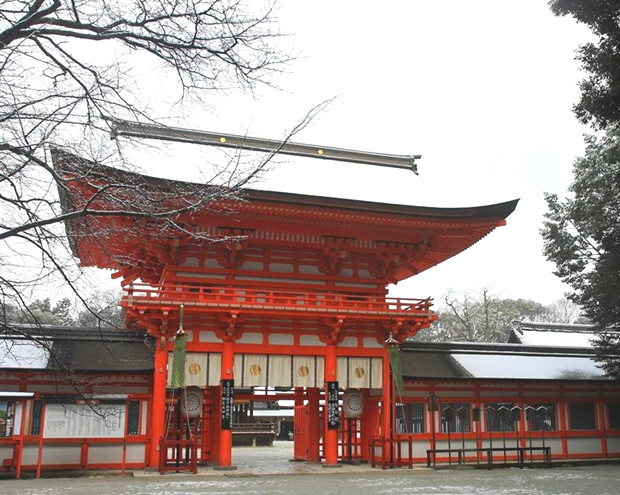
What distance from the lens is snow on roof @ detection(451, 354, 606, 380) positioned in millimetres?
21438

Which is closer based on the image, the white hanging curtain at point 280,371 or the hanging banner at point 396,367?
the white hanging curtain at point 280,371

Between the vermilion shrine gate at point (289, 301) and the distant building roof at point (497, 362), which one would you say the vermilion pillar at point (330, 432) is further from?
the distant building roof at point (497, 362)

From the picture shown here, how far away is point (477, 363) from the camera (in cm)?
2217

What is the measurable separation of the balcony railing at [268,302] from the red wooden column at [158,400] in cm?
120

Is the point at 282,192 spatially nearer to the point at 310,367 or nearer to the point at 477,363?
the point at 310,367

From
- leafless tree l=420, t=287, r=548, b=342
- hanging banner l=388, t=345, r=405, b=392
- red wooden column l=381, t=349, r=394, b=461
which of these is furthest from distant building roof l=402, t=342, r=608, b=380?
leafless tree l=420, t=287, r=548, b=342

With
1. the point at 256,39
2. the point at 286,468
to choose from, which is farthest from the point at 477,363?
the point at 256,39

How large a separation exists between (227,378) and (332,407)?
3.03 meters

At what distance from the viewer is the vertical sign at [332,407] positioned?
1788 cm

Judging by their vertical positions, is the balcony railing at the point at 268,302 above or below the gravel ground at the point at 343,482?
above

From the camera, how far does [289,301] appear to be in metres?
17.6

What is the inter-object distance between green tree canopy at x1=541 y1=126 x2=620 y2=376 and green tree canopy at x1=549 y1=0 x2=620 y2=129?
1000 cm

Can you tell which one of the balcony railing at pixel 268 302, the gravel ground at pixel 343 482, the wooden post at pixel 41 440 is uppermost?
the balcony railing at pixel 268 302

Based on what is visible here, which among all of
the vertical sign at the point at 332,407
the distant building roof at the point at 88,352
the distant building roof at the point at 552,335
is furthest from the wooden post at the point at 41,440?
the distant building roof at the point at 552,335
